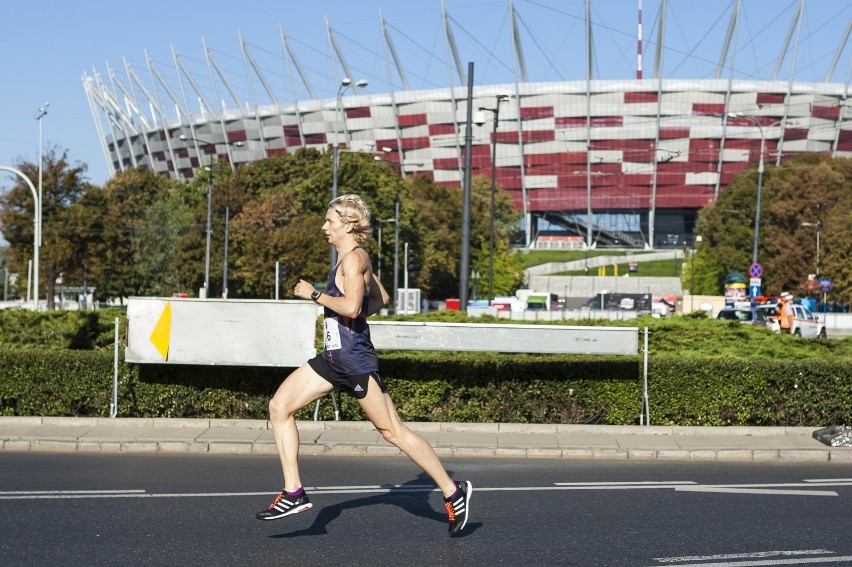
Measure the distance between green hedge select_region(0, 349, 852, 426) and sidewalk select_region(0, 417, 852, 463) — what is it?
545 millimetres

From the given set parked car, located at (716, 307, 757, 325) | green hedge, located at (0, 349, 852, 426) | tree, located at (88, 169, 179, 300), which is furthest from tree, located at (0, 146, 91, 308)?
green hedge, located at (0, 349, 852, 426)

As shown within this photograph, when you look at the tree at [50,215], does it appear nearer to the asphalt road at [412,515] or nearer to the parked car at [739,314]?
the parked car at [739,314]

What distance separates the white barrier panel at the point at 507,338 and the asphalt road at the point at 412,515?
7.98 feet

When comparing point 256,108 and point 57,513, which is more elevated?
point 256,108

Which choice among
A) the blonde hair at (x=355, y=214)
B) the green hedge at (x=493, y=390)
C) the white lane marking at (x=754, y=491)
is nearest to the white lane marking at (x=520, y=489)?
the white lane marking at (x=754, y=491)

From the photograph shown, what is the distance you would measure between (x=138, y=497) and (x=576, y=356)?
622 cm

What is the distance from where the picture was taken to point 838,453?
10477 millimetres

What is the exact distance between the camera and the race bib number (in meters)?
6.07

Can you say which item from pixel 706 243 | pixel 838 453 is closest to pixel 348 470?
pixel 838 453

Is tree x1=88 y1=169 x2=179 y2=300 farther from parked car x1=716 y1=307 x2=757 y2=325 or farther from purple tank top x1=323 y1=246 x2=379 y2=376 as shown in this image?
purple tank top x1=323 y1=246 x2=379 y2=376

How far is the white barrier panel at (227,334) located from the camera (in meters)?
12.1

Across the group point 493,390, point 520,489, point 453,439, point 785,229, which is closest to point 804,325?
point 493,390

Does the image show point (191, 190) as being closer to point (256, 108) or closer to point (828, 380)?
point (256, 108)

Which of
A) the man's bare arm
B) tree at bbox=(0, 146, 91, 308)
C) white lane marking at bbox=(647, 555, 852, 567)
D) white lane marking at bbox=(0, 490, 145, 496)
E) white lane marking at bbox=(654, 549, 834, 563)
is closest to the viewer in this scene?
white lane marking at bbox=(647, 555, 852, 567)
